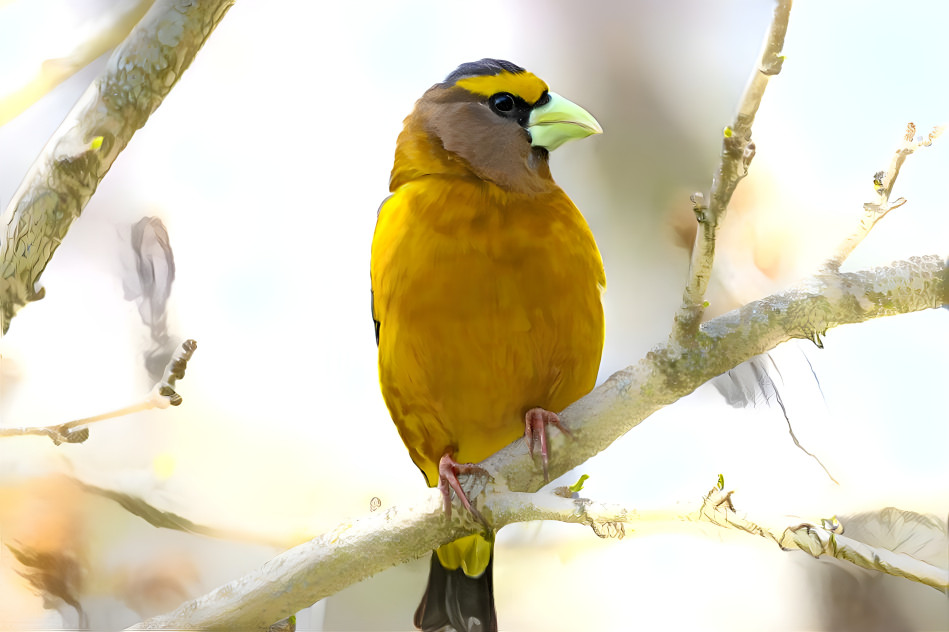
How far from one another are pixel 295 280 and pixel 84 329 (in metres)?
0.34

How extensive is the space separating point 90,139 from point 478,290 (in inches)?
26.0

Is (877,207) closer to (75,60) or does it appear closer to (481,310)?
(481,310)

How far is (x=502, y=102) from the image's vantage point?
115 centimetres

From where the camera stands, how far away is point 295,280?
1.21 meters

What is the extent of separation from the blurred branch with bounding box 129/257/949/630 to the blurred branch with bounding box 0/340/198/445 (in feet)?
0.98

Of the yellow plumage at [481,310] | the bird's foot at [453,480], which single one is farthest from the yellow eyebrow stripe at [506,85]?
the bird's foot at [453,480]

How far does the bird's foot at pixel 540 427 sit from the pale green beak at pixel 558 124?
40cm

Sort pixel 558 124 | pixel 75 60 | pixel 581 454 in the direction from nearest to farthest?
pixel 581 454 < pixel 558 124 < pixel 75 60

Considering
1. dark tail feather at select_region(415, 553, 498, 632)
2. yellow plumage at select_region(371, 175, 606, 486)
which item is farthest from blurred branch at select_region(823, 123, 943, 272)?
dark tail feather at select_region(415, 553, 498, 632)

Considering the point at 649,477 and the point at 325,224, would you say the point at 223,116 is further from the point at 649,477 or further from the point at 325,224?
the point at 649,477

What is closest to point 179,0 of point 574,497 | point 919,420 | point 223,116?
point 223,116

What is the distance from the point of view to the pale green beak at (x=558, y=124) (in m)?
1.13

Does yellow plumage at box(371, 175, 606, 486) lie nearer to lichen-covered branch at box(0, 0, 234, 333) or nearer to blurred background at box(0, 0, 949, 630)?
blurred background at box(0, 0, 949, 630)

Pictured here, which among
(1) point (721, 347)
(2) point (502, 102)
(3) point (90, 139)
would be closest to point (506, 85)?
(2) point (502, 102)
